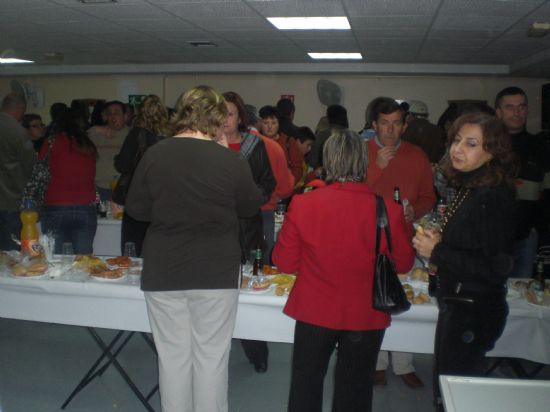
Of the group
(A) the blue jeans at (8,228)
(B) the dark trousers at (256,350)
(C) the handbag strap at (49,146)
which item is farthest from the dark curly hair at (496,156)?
(A) the blue jeans at (8,228)

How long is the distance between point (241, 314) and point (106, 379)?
42.3 inches

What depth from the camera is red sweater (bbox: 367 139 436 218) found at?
116 inches

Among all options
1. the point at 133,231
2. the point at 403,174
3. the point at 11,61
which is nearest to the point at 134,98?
the point at 11,61

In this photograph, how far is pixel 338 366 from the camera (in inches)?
73.7

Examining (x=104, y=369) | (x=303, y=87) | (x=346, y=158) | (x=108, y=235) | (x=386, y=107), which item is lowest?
(x=104, y=369)

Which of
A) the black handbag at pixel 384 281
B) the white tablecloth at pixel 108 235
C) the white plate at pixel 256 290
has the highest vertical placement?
the black handbag at pixel 384 281

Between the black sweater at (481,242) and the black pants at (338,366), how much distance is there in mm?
365

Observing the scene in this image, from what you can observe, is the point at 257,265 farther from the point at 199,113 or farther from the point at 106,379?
the point at 106,379

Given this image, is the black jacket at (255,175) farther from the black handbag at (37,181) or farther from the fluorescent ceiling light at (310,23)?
the fluorescent ceiling light at (310,23)

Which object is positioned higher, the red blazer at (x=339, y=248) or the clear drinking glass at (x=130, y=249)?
the red blazer at (x=339, y=248)

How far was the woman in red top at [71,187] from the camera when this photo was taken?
3.50m

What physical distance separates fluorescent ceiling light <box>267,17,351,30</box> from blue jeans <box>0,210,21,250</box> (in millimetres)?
2948

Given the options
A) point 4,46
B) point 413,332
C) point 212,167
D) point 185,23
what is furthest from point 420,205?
point 4,46

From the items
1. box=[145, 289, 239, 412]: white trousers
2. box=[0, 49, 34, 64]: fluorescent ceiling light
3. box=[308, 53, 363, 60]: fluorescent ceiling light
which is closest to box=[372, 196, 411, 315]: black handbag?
box=[145, 289, 239, 412]: white trousers
